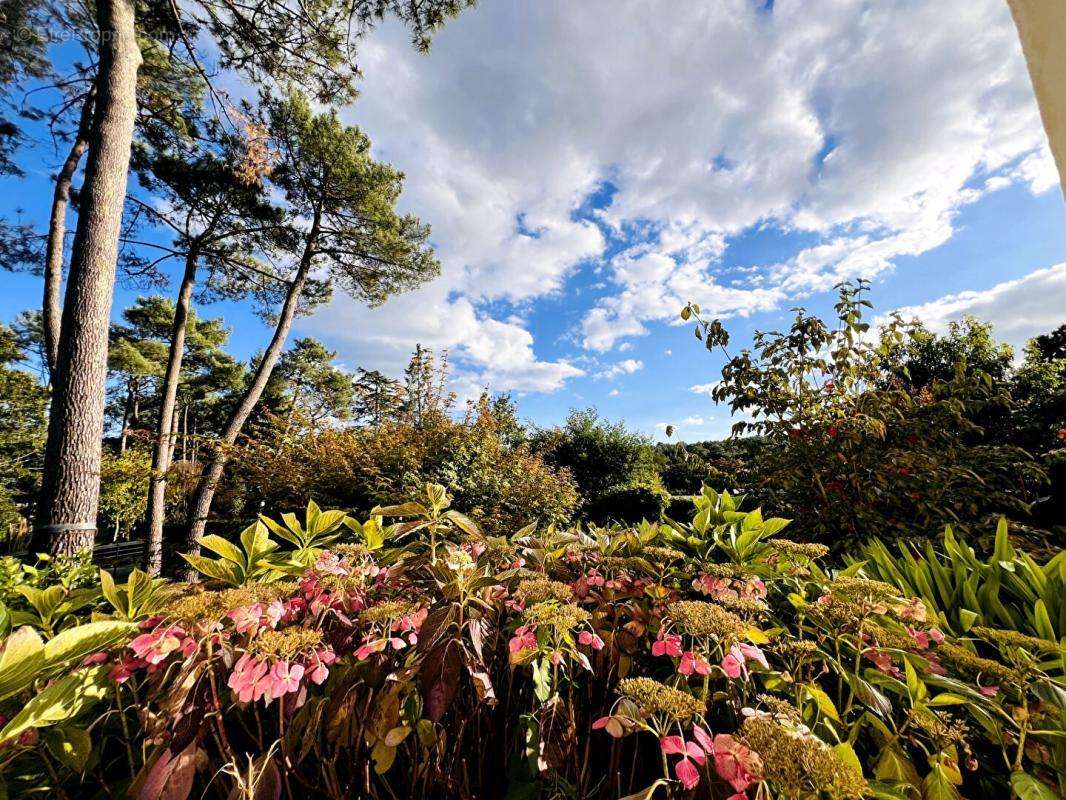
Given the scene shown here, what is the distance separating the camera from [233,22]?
5.61m

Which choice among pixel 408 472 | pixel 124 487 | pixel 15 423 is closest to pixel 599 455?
pixel 408 472

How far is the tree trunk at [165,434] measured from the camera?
6.77 metres

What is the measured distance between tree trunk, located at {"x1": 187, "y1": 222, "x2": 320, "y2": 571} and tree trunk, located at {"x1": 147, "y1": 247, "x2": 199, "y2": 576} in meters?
0.52

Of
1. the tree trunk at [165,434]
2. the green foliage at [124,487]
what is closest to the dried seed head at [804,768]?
the tree trunk at [165,434]

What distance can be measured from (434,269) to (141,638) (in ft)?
32.2

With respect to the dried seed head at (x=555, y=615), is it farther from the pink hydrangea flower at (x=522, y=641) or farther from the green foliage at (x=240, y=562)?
the green foliage at (x=240, y=562)

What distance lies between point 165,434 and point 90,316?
446 cm

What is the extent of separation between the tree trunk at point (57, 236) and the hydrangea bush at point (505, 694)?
293 inches

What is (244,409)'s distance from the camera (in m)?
7.75

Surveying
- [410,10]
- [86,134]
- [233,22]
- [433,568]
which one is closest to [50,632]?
[433,568]

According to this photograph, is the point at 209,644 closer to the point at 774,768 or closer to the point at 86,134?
the point at 774,768

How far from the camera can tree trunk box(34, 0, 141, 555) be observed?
11.7ft

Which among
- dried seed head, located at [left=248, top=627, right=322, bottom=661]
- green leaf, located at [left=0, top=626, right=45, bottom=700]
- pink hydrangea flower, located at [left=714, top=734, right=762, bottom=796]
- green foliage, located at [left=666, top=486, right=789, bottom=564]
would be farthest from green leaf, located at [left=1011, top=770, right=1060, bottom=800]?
green leaf, located at [left=0, top=626, right=45, bottom=700]

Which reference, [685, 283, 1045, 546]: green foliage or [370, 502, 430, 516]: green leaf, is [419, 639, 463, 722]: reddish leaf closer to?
[370, 502, 430, 516]: green leaf
